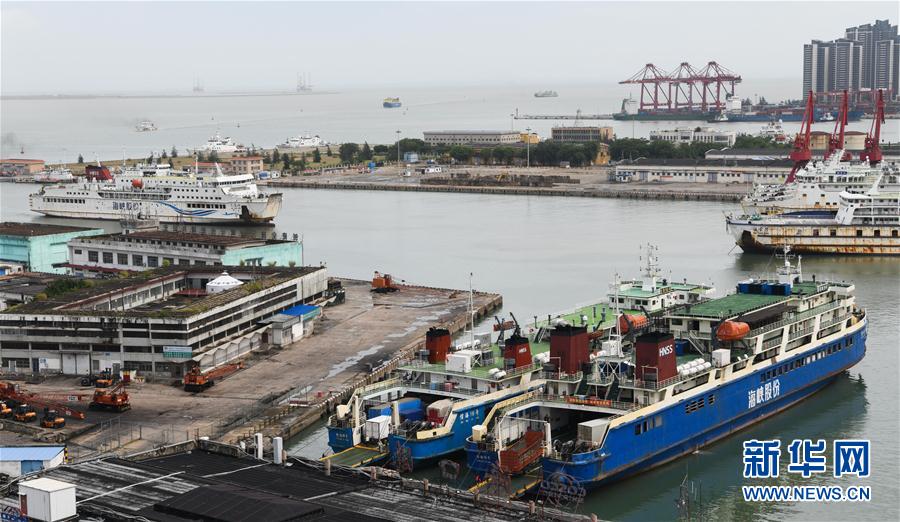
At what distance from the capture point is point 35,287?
2188 centimetres

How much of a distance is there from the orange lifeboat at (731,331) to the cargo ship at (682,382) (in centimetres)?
1

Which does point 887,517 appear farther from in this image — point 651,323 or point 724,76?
point 724,76

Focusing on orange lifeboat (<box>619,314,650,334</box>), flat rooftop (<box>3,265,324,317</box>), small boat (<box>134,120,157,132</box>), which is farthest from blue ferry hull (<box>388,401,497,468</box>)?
small boat (<box>134,120,157,132</box>)

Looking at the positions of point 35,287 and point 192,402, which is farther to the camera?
point 35,287

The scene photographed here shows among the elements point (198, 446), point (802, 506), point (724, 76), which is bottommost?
point (802, 506)

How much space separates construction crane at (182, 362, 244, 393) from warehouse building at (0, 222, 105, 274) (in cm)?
1060

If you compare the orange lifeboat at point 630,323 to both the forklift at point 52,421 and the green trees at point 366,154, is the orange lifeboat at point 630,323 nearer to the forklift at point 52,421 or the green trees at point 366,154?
the forklift at point 52,421

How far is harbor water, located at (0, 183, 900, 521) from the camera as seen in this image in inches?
523

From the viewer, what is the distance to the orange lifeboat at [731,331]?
15.2m

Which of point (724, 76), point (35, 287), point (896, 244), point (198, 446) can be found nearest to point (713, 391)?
point (198, 446)

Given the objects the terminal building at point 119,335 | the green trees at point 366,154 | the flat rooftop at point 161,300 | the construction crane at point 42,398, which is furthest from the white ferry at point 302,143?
the construction crane at point 42,398

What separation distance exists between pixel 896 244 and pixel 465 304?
43.3 feet

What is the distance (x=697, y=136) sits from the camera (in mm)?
67438

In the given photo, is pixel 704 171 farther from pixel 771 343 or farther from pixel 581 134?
pixel 771 343
